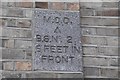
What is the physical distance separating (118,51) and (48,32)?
826mm

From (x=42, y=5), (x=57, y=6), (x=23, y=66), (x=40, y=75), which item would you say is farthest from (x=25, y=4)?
(x=40, y=75)

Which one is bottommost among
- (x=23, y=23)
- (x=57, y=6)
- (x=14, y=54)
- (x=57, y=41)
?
(x=14, y=54)

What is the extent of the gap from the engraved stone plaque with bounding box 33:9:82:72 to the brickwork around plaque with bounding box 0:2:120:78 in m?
0.06

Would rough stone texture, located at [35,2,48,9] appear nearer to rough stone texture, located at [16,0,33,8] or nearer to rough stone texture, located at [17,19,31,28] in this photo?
rough stone texture, located at [16,0,33,8]

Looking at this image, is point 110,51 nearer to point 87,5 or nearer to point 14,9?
point 87,5

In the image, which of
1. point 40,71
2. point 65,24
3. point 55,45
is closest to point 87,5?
point 65,24

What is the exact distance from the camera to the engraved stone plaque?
13.1ft

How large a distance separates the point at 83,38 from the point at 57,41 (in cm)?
30

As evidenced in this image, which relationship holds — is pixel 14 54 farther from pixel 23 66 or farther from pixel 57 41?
pixel 57 41

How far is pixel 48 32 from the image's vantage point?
4.08 metres

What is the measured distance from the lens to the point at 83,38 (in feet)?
13.6

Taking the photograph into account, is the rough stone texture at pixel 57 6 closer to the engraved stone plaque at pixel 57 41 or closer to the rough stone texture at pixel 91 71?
the engraved stone plaque at pixel 57 41

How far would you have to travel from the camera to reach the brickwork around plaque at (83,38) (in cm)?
395

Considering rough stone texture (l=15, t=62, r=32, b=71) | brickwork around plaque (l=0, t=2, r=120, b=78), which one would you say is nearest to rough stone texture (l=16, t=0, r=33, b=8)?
brickwork around plaque (l=0, t=2, r=120, b=78)
